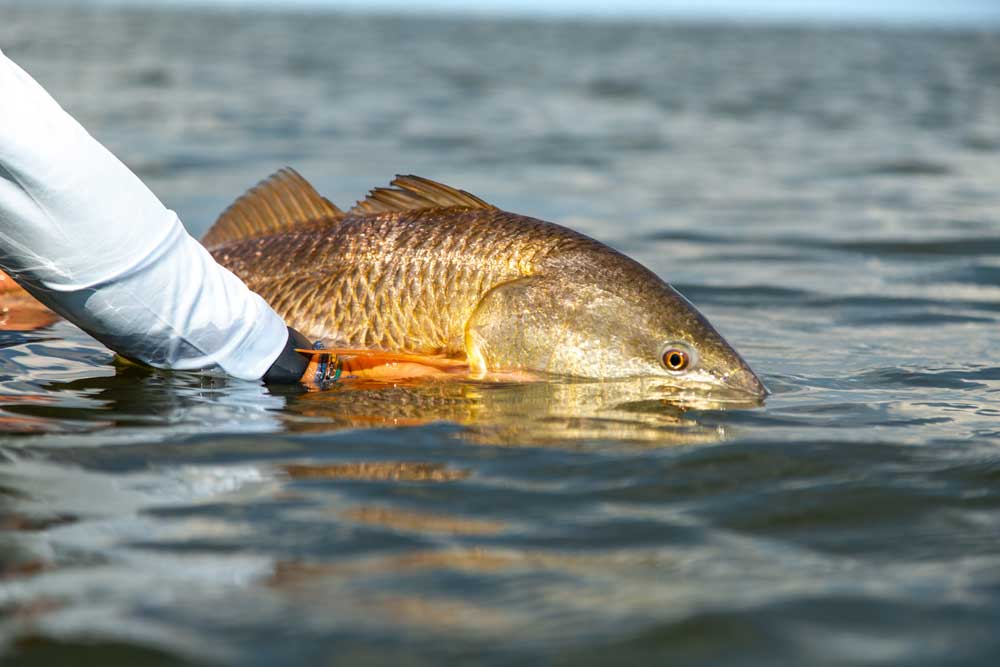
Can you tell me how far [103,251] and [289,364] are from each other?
999mm

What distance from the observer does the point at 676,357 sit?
4.82 meters

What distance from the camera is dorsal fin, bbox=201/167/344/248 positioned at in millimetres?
5453

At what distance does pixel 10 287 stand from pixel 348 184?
736 centimetres

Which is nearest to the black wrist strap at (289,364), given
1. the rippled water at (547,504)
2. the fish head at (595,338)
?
the rippled water at (547,504)

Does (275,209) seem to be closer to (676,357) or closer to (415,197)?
(415,197)

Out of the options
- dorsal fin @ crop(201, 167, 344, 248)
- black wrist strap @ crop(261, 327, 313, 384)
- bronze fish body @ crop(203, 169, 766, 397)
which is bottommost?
black wrist strap @ crop(261, 327, 313, 384)

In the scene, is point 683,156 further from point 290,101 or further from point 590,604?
point 590,604

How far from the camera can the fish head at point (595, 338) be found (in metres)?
4.80

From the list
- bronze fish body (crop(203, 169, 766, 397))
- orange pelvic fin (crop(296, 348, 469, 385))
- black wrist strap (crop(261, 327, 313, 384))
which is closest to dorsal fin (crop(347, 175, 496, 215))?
bronze fish body (crop(203, 169, 766, 397))

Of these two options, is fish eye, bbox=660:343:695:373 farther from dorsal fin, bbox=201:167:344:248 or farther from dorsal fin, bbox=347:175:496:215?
dorsal fin, bbox=201:167:344:248

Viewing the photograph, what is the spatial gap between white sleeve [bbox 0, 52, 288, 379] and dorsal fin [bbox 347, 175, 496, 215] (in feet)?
3.65

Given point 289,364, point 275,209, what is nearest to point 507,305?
point 289,364

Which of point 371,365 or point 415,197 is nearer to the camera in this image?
point 371,365

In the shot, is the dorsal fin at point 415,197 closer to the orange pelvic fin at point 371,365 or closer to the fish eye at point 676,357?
the orange pelvic fin at point 371,365
